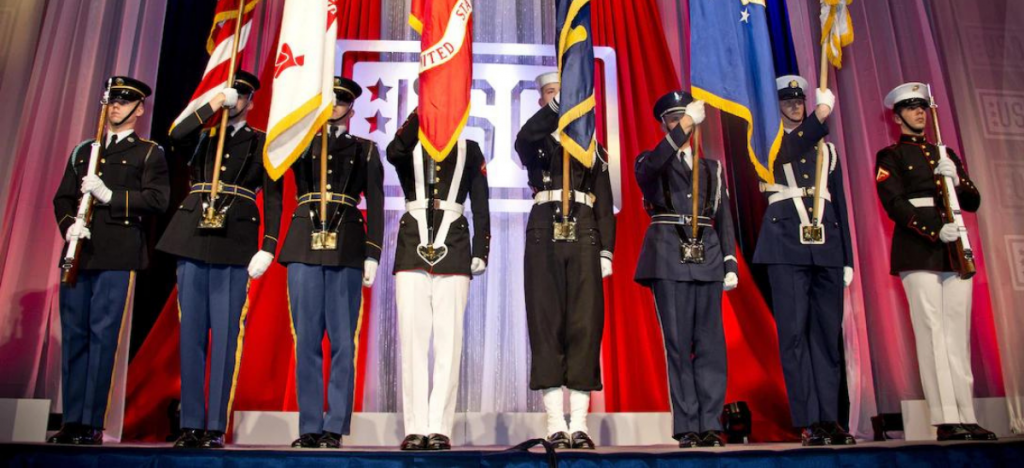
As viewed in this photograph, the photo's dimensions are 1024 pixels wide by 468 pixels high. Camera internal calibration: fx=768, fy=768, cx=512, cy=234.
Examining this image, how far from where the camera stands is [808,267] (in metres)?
4.43

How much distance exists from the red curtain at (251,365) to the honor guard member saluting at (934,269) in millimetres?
3323

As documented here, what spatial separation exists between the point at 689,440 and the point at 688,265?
916 mm

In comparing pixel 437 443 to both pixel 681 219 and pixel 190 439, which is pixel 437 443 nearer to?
pixel 190 439

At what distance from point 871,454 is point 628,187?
9.59ft

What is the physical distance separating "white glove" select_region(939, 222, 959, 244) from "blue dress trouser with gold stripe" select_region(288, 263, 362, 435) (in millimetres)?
3293

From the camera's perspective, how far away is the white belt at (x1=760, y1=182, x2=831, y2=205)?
4520mm

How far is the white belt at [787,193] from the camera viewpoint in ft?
14.8

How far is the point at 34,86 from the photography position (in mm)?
5043

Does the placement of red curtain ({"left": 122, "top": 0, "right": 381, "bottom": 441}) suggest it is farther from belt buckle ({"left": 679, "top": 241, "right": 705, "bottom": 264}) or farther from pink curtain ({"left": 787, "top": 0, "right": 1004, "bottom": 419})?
pink curtain ({"left": 787, "top": 0, "right": 1004, "bottom": 419})

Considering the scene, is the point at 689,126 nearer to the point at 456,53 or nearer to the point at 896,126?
the point at 456,53

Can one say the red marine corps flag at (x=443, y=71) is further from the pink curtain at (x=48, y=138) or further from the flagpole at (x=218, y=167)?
the pink curtain at (x=48, y=138)

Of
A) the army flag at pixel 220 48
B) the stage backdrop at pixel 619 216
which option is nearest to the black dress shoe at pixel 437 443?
the stage backdrop at pixel 619 216

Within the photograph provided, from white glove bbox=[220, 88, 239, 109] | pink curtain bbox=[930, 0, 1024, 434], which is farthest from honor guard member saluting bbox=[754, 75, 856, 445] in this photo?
white glove bbox=[220, 88, 239, 109]

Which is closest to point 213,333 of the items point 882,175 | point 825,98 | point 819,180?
point 819,180
